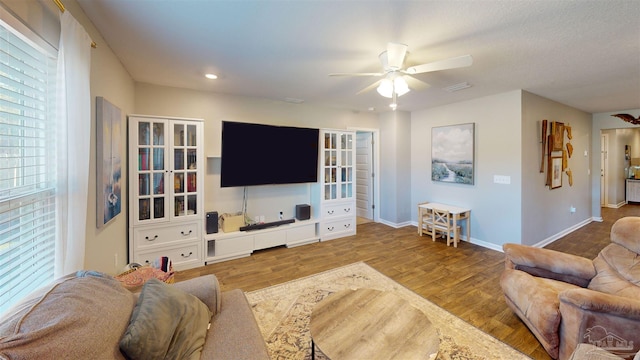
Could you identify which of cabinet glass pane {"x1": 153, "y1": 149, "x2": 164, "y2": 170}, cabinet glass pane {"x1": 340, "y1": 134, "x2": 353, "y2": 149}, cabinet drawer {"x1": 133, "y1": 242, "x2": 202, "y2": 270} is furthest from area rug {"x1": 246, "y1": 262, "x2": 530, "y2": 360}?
cabinet glass pane {"x1": 340, "y1": 134, "x2": 353, "y2": 149}

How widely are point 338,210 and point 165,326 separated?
11.6ft

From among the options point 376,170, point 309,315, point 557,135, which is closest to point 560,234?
point 557,135

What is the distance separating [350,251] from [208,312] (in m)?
2.64

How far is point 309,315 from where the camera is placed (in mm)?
2314

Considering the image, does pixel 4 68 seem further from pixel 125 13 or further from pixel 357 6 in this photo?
pixel 357 6

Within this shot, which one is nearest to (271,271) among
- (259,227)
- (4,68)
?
(259,227)

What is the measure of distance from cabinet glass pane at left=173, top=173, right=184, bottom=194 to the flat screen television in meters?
0.51

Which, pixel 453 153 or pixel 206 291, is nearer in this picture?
pixel 206 291

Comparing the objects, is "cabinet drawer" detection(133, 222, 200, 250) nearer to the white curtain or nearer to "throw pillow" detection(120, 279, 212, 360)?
the white curtain

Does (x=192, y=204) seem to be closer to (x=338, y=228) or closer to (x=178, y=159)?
(x=178, y=159)

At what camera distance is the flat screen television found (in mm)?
3654

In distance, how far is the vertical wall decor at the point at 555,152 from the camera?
13.4 feet

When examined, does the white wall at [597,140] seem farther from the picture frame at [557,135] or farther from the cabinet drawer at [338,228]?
the cabinet drawer at [338,228]

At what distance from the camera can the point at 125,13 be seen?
1819mm
